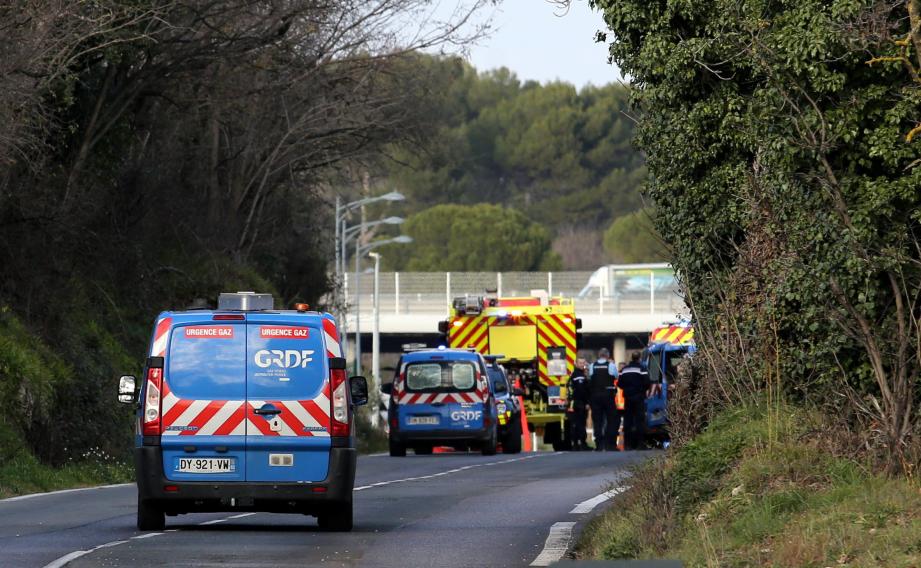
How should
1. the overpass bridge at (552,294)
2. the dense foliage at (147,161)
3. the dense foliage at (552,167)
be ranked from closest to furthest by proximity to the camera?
1. the dense foliage at (147,161)
2. the overpass bridge at (552,294)
3. the dense foliage at (552,167)

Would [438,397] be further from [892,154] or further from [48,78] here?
[892,154]

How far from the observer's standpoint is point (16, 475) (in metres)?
22.5

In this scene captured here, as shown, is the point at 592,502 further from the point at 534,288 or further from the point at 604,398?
the point at 534,288

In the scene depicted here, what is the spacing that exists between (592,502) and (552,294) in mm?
64350

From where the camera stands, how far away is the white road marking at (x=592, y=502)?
17.4m

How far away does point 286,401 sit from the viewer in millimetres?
14992

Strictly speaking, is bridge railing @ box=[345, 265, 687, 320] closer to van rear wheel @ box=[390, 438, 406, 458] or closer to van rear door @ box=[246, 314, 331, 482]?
van rear wheel @ box=[390, 438, 406, 458]

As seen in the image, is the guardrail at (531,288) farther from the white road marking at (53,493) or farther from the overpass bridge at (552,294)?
the white road marking at (53,493)

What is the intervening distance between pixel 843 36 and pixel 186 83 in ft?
66.9

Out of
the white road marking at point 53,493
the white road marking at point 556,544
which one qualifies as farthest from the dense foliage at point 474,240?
the white road marking at point 556,544

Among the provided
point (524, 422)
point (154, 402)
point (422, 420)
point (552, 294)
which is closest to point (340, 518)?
point (154, 402)

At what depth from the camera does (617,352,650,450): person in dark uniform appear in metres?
34.2

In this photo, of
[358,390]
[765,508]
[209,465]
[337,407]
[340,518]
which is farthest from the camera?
[358,390]

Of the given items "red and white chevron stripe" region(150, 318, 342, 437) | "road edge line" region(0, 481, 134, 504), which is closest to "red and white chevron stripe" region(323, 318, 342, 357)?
"red and white chevron stripe" region(150, 318, 342, 437)
